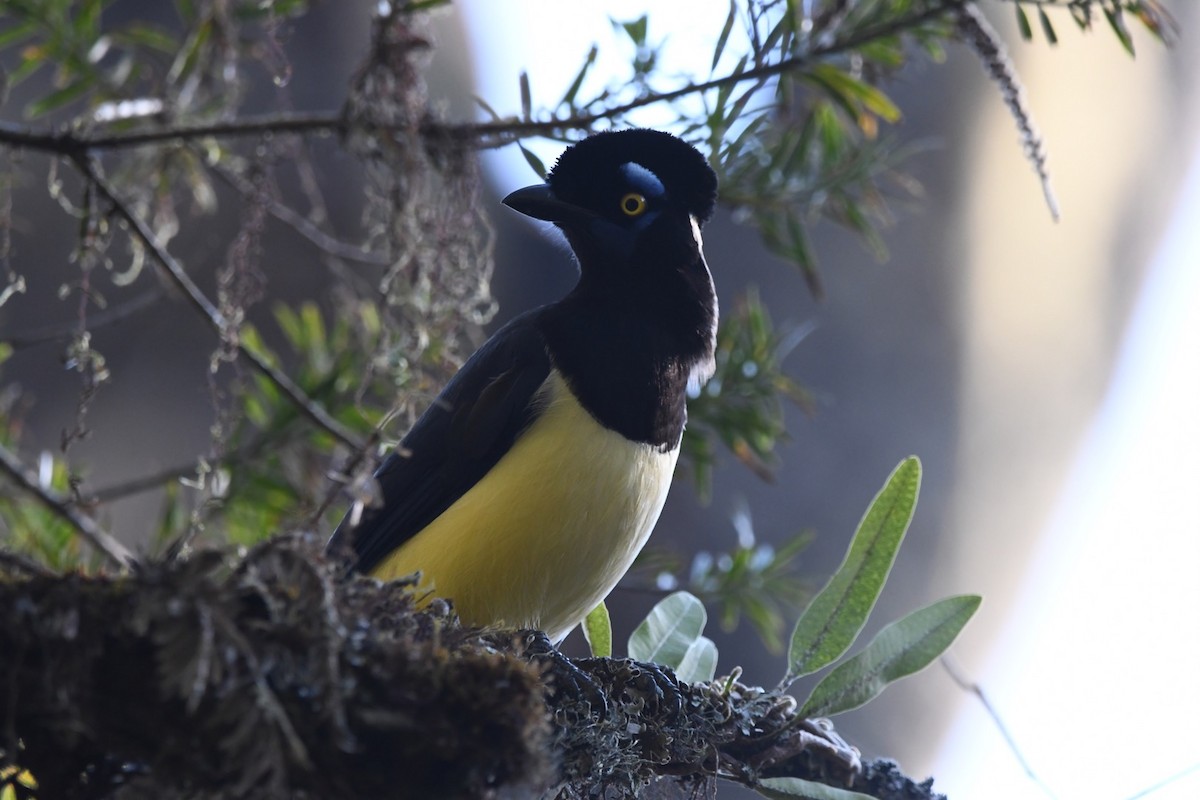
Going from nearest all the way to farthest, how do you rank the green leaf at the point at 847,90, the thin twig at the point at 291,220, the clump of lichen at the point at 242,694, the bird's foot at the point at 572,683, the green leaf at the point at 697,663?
the clump of lichen at the point at 242,694
the bird's foot at the point at 572,683
the green leaf at the point at 697,663
the green leaf at the point at 847,90
the thin twig at the point at 291,220

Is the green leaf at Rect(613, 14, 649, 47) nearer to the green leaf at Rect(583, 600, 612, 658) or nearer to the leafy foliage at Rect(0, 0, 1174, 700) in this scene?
the leafy foliage at Rect(0, 0, 1174, 700)

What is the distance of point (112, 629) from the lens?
1.12 meters

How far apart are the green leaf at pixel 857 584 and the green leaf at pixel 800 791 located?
218 mm

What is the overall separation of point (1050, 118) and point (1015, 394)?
1.42m

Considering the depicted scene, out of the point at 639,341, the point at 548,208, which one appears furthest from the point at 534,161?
the point at 639,341

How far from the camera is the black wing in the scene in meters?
2.30

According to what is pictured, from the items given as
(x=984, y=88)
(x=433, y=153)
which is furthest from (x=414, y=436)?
(x=984, y=88)

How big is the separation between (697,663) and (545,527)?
36 centimetres

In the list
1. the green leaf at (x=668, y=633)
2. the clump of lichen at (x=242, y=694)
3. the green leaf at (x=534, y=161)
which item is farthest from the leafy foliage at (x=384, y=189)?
the green leaf at (x=668, y=633)

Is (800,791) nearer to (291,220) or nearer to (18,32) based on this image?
(291,220)

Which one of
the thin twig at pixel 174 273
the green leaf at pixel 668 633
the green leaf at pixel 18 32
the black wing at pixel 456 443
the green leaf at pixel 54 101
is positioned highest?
the green leaf at pixel 18 32

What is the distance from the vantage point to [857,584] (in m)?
1.86

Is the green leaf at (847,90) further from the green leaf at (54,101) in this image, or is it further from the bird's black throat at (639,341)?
the green leaf at (54,101)

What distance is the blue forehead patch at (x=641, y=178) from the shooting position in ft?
8.29
